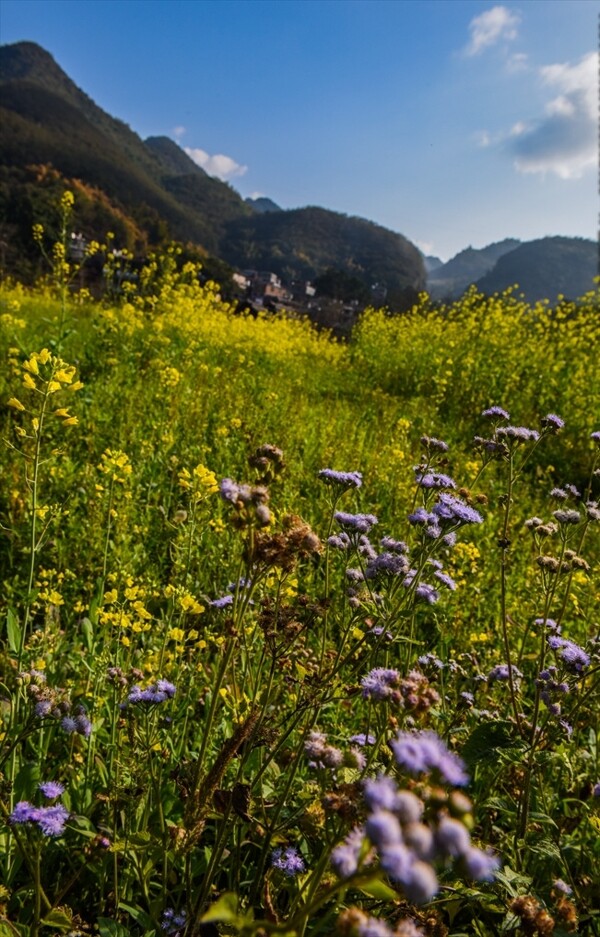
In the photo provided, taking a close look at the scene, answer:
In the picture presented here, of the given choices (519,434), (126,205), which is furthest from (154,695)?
(126,205)

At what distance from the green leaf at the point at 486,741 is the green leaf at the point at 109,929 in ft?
3.06

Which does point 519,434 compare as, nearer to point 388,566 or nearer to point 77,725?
point 388,566

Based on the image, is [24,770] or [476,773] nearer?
→ [24,770]

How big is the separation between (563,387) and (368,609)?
740 centimetres

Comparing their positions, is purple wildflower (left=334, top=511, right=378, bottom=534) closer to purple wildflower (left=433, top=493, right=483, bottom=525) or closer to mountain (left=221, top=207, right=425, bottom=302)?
purple wildflower (left=433, top=493, right=483, bottom=525)

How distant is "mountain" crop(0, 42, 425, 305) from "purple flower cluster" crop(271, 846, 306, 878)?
31.8m

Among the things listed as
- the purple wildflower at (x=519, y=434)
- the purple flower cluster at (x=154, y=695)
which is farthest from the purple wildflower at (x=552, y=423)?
the purple flower cluster at (x=154, y=695)

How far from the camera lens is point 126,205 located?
77.9 m

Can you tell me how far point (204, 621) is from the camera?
2.97 meters

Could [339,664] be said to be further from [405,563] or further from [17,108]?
[17,108]

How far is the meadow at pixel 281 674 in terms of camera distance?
45.5 inches

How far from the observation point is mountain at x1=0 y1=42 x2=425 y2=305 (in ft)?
181

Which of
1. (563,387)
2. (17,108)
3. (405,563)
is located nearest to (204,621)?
(405,563)

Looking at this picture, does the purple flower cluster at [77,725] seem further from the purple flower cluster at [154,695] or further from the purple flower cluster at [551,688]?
the purple flower cluster at [551,688]
